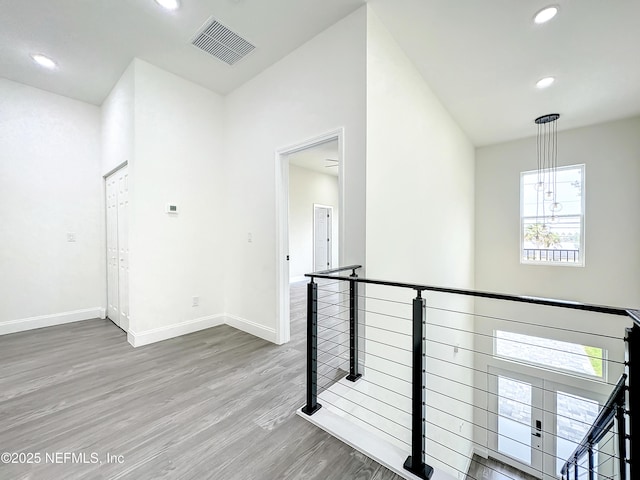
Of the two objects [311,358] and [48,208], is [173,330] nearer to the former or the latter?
[311,358]

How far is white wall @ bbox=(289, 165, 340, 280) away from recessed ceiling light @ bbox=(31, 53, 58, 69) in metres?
4.49

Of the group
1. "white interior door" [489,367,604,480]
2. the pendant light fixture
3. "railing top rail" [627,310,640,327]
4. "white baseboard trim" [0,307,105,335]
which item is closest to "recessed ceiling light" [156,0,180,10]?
"railing top rail" [627,310,640,327]

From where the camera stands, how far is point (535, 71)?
128 inches

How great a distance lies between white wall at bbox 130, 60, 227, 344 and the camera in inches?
120

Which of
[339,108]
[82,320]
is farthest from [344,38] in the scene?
[82,320]

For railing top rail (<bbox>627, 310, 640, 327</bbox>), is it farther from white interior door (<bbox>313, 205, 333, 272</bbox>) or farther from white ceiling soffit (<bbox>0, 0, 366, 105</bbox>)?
white interior door (<bbox>313, 205, 333, 272</bbox>)

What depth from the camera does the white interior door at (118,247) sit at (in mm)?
3307

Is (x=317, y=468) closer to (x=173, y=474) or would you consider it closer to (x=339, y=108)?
(x=173, y=474)

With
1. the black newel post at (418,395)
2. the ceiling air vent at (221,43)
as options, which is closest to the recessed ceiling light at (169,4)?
the ceiling air vent at (221,43)

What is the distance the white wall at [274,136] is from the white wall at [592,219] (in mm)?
4745

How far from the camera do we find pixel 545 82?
347cm

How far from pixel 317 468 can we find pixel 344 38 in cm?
329

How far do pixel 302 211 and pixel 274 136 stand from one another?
14.3 feet

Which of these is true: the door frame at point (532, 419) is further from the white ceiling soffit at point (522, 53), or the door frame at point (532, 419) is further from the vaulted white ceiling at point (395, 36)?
the vaulted white ceiling at point (395, 36)
